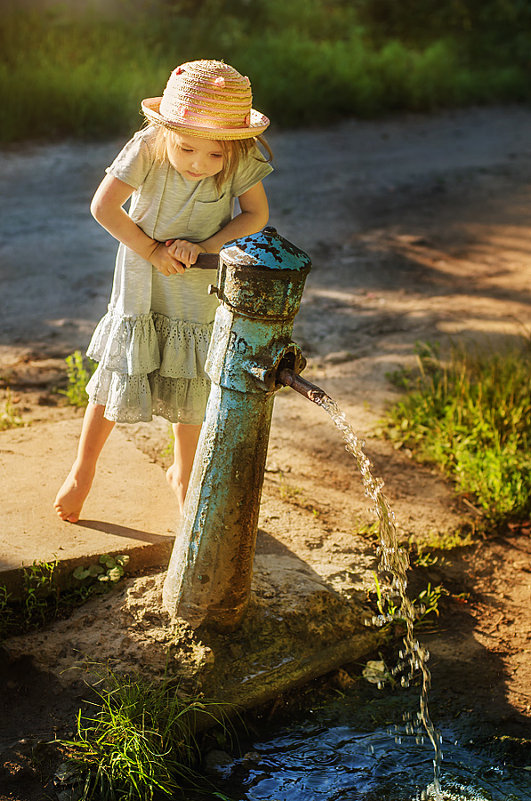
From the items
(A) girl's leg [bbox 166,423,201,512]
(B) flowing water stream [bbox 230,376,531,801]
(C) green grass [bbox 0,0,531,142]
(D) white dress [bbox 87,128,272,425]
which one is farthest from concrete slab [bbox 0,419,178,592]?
(C) green grass [bbox 0,0,531,142]

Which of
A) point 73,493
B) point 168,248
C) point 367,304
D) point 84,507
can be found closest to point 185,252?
point 168,248

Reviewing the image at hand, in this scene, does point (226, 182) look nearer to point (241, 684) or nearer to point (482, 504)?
point (241, 684)

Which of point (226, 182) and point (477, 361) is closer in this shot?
point (226, 182)

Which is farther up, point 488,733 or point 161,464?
point 161,464

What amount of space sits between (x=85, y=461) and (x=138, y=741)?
34.5 inches

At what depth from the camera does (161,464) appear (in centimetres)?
315

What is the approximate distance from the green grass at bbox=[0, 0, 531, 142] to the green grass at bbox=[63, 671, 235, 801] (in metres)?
6.33

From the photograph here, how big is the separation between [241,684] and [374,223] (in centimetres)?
489

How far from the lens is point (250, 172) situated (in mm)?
2400

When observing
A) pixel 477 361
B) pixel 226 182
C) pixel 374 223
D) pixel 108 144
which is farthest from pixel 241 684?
pixel 108 144

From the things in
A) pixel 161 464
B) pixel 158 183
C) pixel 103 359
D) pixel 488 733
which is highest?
pixel 158 183

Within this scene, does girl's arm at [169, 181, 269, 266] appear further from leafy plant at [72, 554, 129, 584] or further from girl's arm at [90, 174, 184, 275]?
leafy plant at [72, 554, 129, 584]

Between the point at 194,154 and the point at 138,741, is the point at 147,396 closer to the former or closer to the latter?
the point at 194,154

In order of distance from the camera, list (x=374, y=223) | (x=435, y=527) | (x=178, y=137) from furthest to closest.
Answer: (x=374, y=223), (x=435, y=527), (x=178, y=137)
